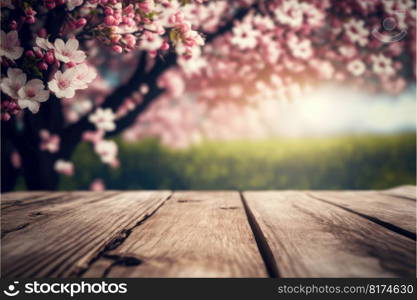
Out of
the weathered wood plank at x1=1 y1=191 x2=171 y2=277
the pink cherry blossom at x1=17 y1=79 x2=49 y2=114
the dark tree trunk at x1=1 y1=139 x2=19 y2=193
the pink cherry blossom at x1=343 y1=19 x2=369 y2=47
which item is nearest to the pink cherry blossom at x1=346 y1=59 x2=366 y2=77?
the pink cherry blossom at x1=343 y1=19 x2=369 y2=47

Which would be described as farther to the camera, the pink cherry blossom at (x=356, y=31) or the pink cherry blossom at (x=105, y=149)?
the pink cherry blossom at (x=105, y=149)

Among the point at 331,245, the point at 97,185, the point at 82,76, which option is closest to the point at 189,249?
the point at 331,245

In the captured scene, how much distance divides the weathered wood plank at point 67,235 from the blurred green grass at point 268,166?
3.44 metres

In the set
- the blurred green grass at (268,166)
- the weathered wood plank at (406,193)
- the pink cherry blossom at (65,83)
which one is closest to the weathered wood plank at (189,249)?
the pink cherry blossom at (65,83)

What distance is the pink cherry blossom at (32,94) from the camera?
1149mm

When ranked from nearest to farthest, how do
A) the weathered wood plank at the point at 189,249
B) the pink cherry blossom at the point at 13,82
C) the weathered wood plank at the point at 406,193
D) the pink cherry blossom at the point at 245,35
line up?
the weathered wood plank at the point at 189,249 < the pink cherry blossom at the point at 13,82 < the weathered wood plank at the point at 406,193 < the pink cherry blossom at the point at 245,35

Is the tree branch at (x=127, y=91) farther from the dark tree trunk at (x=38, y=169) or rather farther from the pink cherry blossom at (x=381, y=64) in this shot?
the pink cherry blossom at (x=381, y=64)

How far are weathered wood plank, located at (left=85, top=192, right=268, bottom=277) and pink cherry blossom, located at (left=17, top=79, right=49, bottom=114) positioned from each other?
0.58 metres

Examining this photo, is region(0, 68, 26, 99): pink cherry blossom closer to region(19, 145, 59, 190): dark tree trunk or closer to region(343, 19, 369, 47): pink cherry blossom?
region(19, 145, 59, 190): dark tree trunk

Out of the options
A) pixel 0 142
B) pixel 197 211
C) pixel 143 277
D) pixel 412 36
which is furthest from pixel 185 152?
pixel 143 277

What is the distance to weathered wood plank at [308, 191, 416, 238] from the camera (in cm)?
118

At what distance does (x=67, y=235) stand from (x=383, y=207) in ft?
4.40

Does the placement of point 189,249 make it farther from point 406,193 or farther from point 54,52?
point 406,193

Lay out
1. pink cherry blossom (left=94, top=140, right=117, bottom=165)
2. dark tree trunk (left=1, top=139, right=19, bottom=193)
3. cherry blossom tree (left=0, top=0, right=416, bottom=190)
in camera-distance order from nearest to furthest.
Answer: cherry blossom tree (left=0, top=0, right=416, bottom=190)
dark tree trunk (left=1, top=139, right=19, bottom=193)
pink cherry blossom (left=94, top=140, right=117, bottom=165)
